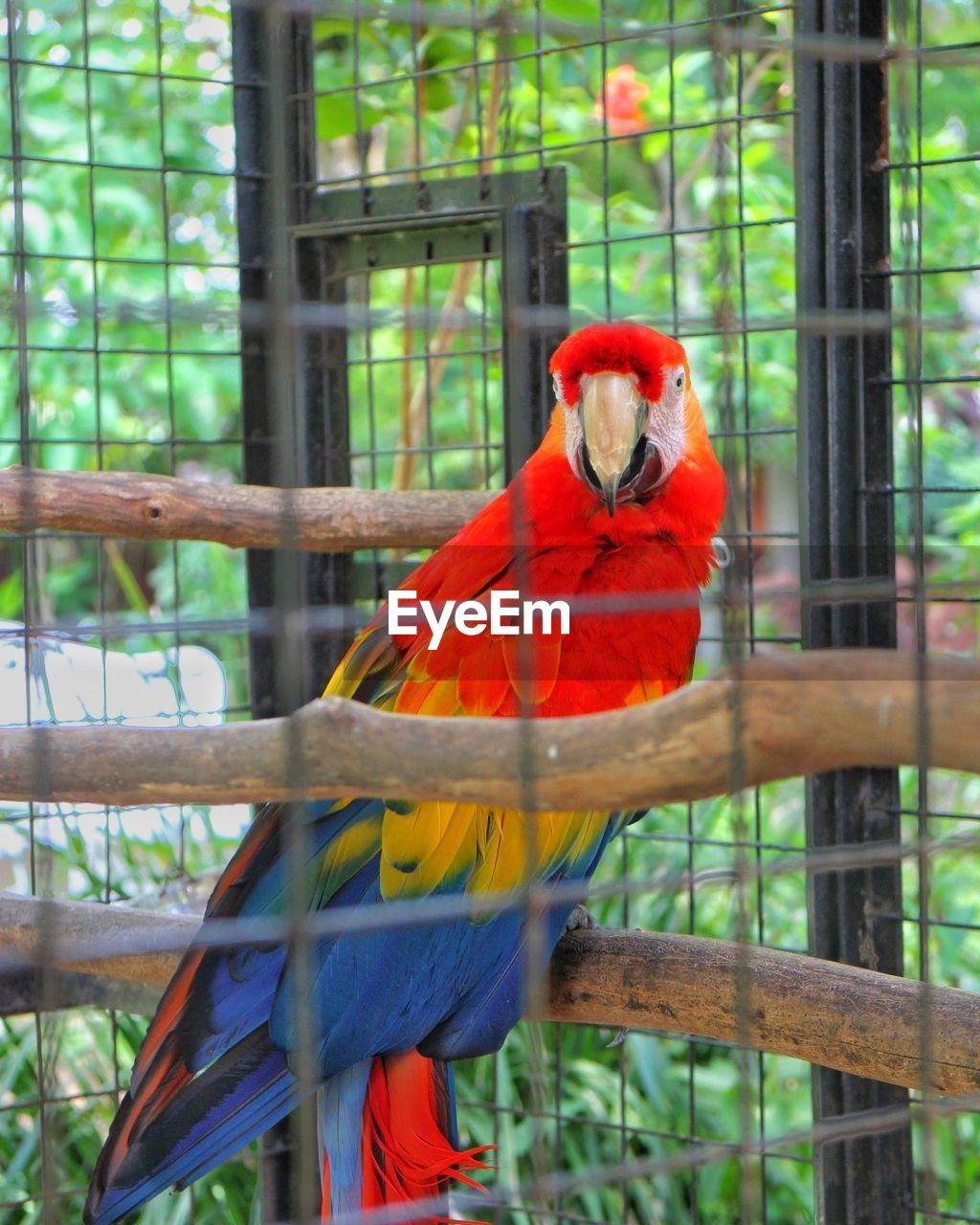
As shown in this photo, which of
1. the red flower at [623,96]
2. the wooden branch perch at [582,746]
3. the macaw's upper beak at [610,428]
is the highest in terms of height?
the red flower at [623,96]

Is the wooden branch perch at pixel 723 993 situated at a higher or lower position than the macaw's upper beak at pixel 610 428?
lower

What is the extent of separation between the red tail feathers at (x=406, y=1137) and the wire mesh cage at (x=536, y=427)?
0.06 m

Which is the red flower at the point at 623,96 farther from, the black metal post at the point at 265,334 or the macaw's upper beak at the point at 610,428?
the macaw's upper beak at the point at 610,428

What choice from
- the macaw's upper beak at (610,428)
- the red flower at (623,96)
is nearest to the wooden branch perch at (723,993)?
the macaw's upper beak at (610,428)

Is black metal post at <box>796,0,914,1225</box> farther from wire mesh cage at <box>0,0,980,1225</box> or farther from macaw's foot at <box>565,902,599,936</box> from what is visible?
macaw's foot at <box>565,902,599,936</box>

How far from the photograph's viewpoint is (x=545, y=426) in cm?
141

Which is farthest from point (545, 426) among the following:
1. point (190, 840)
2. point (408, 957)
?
point (190, 840)

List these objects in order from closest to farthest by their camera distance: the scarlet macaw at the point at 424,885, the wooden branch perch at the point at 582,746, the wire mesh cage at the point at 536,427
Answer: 1. the wooden branch perch at the point at 582,746
2. the wire mesh cage at the point at 536,427
3. the scarlet macaw at the point at 424,885

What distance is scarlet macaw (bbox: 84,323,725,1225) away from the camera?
966 mm

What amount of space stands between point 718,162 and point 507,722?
0.23 meters

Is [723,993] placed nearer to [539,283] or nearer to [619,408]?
[619,408]

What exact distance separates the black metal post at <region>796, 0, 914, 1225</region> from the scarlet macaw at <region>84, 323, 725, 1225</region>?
20 cm
